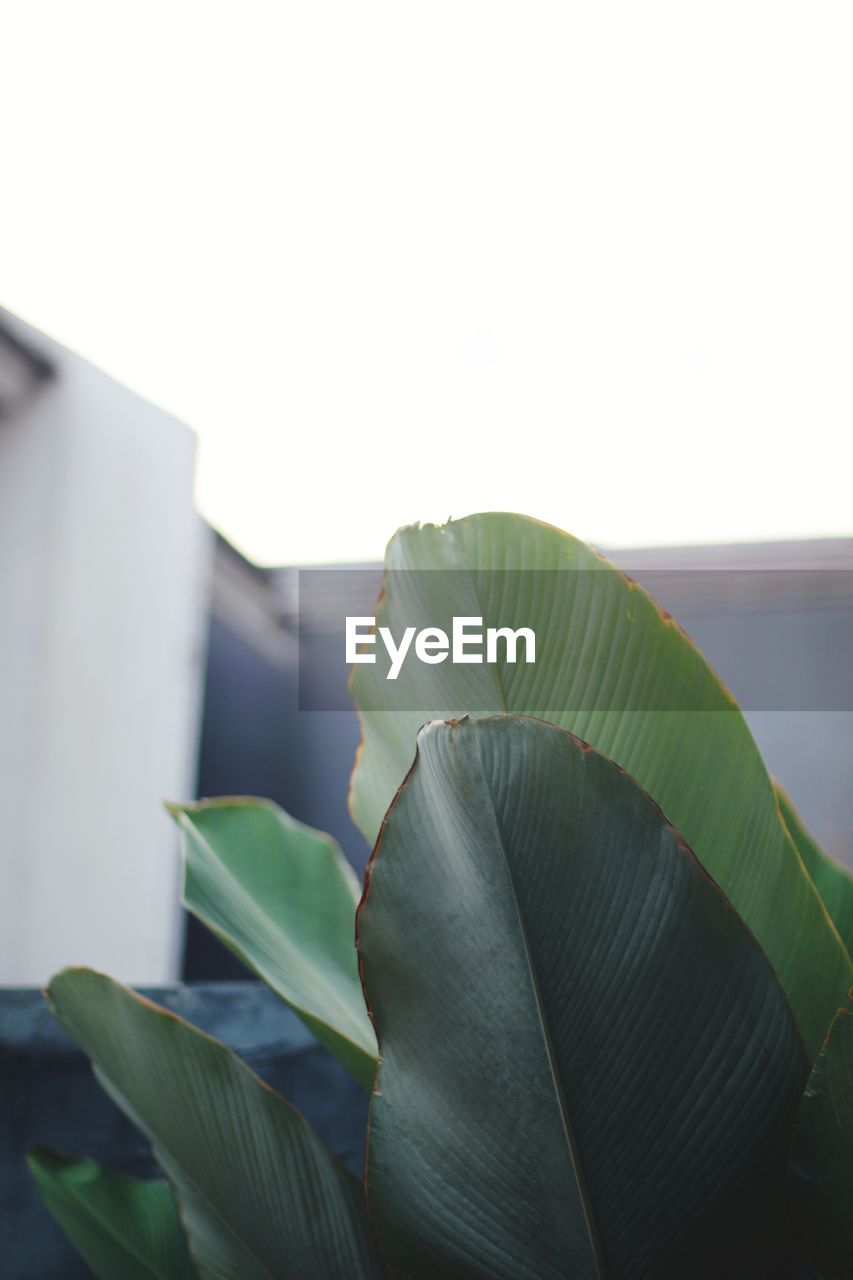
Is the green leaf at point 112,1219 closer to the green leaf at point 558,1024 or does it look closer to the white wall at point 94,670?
the green leaf at point 558,1024

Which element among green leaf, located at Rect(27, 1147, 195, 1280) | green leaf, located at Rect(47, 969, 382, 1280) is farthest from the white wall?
green leaf, located at Rect(47, 969, 382, 1280)

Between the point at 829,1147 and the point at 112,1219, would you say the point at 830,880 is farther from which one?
the point at 112,1219

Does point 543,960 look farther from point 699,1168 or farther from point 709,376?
point 709,376

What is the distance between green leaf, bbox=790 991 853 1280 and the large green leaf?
71 mm

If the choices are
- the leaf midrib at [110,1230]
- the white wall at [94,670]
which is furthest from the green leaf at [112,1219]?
the white wall at [94,670]

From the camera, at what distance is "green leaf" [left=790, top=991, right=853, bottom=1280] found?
0.24m

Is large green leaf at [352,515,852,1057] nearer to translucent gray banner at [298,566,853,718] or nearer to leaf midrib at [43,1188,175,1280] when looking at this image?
translucent gray banner at [298,566,853,718]

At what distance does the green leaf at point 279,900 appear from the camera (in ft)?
1.33

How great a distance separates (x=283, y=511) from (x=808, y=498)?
0.83 m

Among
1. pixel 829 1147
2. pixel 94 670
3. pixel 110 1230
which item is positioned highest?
pixel 94 670

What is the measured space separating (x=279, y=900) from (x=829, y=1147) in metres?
0.31

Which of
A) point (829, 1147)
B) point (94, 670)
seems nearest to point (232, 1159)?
point (829, 1147)

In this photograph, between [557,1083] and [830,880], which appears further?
[830,880]

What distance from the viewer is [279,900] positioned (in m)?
0.48
